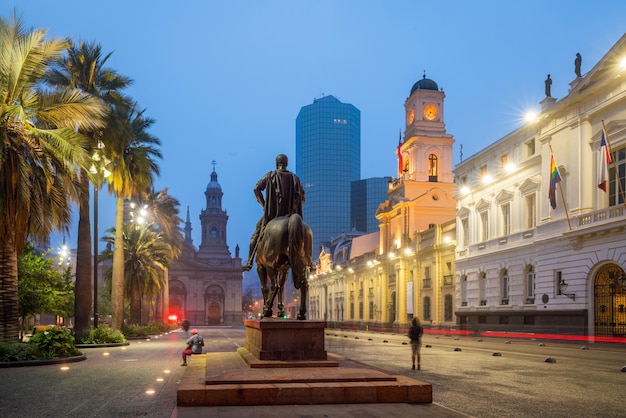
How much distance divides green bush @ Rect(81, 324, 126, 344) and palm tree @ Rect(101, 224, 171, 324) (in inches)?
588

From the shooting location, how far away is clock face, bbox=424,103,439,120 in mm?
73812

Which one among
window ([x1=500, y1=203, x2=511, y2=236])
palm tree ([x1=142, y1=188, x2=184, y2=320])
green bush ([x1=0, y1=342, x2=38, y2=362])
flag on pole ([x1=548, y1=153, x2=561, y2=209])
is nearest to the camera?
green bush ([x1=0, y1=342, x2=38, y2=362])

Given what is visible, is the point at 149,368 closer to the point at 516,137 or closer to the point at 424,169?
the point at 516,137

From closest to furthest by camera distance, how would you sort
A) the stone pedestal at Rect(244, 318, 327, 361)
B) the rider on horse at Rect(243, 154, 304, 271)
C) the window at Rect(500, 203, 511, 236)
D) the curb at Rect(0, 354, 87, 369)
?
the stone pedestal at Rect(244, 318, 327, 361) → the rider on horse at Rect(243, 154, 304, 271) → the curb at Rect(0, 354, 87, 369) → the window at Rect(500, 203, 511, 236)

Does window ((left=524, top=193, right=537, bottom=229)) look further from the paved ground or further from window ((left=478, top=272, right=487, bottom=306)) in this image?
the paved ground

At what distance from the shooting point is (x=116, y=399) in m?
10.8

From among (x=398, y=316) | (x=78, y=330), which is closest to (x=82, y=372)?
(x=78, y=330)

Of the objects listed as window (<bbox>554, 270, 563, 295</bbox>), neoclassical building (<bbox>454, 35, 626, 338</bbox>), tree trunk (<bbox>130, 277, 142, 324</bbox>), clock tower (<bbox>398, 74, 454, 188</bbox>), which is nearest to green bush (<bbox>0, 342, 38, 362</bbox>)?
neoclassical building (<bbox>454, 35, 626, 338</bbox>)

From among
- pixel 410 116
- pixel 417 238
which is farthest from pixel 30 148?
pixel 410 116

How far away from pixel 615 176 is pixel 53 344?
25.7 meters

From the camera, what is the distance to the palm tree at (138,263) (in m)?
44.5

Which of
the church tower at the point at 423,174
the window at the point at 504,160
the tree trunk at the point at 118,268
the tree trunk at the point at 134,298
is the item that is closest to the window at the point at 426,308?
the church tower at the point at 423,174

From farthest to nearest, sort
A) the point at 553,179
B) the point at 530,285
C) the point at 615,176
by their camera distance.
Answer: the point at 530,285 → the point at 553,179 → the point at 615,176

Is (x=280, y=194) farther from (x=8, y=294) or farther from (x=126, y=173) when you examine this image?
A: (x=126, y=173)
